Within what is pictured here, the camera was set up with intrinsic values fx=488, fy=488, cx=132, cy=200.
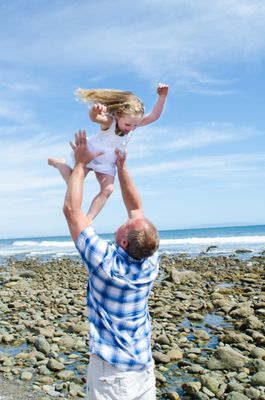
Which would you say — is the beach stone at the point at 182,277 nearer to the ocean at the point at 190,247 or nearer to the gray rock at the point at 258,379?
the gray rock at the point at 258,379

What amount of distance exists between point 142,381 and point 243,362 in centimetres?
537

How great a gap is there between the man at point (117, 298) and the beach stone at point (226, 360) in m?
5.08

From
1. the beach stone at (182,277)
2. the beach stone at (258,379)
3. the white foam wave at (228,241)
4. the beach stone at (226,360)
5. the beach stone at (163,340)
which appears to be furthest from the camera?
the white foam wave at (228,241)

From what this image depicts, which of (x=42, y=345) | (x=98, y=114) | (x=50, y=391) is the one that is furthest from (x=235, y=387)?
(x=98, y=114)

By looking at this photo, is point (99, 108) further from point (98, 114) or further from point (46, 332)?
point (46, 332)

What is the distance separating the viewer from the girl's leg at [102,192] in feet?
14.2

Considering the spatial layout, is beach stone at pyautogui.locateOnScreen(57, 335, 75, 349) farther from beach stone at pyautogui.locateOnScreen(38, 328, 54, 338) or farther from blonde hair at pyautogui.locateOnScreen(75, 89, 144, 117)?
blonde hair at pyautogui.locateOnScreen(75, 89, 144, 117)

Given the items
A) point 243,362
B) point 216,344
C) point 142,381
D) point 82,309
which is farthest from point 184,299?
point 142,381

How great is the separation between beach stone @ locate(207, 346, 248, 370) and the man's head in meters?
5.59

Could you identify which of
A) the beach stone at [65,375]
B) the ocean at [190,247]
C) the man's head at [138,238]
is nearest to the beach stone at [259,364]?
the beach stone at [65,375]

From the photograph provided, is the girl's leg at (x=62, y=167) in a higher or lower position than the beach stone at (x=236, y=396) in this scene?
higher

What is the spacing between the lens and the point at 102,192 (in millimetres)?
4406

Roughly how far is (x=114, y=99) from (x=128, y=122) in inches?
9.6

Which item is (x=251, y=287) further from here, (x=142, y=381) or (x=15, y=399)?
(x=142, y=381)
